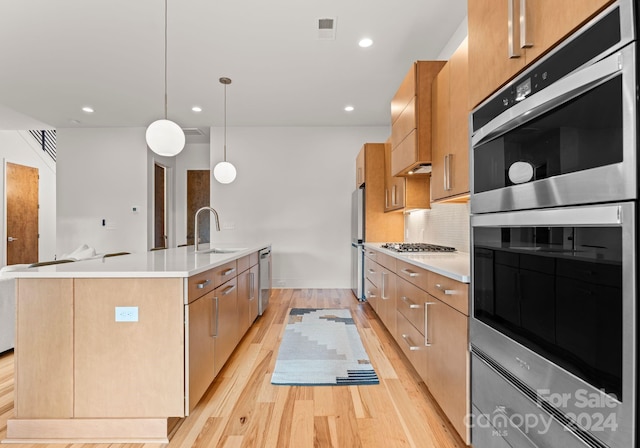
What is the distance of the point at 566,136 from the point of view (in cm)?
92

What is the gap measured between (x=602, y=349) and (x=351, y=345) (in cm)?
229

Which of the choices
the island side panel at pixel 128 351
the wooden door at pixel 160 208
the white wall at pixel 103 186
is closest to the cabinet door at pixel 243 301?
the island side panel at pixel 128 351

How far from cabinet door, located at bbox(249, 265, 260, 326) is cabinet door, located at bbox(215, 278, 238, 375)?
0.62m

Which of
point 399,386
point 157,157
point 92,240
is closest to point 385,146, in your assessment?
point 399,386

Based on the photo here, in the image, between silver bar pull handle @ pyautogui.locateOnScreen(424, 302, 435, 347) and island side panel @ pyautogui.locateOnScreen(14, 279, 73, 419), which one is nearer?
island side panel @ pyautogui.locateOnScreen(14, 279, 73, 419)

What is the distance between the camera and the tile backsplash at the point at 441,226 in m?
2.88

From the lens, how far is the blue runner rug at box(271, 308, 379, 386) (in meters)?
2.29

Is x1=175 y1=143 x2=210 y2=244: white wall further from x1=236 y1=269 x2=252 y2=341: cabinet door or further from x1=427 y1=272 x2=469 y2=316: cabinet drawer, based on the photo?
x1=427 y1=272 x2=469 y2=316: cabinet drawer

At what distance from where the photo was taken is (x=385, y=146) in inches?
181

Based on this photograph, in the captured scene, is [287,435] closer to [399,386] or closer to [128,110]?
[399,386]

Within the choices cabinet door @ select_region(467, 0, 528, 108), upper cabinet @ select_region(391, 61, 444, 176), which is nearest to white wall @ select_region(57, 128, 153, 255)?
upper cabinet @ select_region(391, 61, 444, 176)

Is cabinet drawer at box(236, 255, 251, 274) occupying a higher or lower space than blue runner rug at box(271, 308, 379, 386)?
higher

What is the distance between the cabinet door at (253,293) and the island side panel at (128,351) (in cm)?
168

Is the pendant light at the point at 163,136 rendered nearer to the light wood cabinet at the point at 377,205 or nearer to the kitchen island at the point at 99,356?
the kitchen island at the point at 99,356
